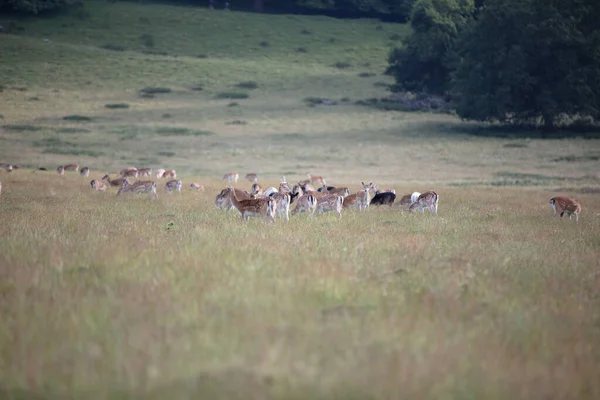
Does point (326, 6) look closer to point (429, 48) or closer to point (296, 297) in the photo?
point (429, 48)

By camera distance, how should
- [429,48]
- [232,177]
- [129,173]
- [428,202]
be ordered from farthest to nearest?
[429,48], [232,177], [129,173], [428,202]

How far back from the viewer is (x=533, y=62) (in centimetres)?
5284

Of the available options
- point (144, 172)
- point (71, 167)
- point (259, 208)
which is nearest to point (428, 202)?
point (259, 208)

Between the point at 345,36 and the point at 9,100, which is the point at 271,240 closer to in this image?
the point at 9,100

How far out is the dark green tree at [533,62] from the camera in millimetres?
51469

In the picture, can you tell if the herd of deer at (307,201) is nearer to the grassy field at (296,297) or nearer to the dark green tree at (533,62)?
the grassy field at (296,297)

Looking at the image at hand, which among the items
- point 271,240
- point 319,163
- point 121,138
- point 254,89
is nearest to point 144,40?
point 254,89

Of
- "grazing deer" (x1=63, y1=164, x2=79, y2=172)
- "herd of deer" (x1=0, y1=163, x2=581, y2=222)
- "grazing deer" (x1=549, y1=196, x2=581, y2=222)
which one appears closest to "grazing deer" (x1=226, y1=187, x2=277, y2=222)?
"herd of deer" (x1=0, y1=163, x2=581, y2=222)

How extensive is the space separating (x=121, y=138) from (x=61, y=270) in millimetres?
39842

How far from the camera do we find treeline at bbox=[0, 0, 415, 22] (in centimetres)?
8875

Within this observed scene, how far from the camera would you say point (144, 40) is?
271ft

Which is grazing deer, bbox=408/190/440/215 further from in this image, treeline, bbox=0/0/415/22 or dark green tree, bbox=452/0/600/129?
treeline, bbox=0/0/415/22

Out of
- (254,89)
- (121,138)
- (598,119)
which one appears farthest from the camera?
(254,89)

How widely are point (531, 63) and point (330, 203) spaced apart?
126 ft
